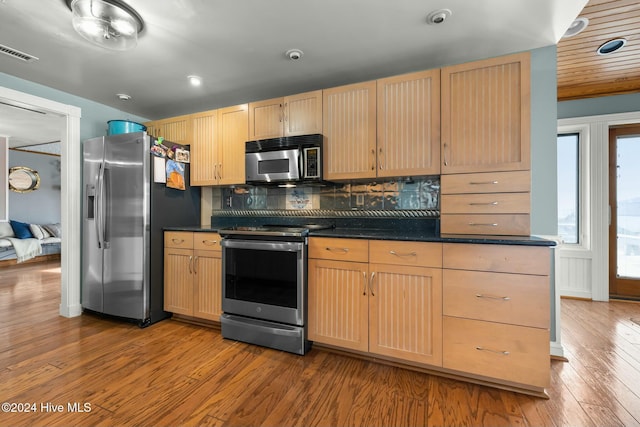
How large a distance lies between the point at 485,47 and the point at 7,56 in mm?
3807

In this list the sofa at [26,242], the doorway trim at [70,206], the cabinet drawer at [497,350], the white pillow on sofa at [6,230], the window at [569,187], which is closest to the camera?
the cabinet drawer at [497,350]

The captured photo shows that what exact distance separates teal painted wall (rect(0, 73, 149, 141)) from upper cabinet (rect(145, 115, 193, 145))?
1.74 feet

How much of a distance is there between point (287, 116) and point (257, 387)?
2.20 meters

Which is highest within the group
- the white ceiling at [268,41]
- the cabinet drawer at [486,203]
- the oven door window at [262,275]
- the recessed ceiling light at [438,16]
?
the white ceiling at [268,41]

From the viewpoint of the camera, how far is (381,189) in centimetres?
267

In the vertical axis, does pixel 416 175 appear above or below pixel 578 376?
above

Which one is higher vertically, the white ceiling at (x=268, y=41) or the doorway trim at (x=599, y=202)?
the white ceiling at (x=268, y=41)

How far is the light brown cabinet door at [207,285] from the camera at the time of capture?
268 cm

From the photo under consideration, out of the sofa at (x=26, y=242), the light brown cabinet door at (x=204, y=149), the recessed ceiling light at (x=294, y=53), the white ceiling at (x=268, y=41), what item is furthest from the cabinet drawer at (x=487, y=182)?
the sofa at (x=26, y=242)

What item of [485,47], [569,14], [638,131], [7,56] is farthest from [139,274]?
[638,131]

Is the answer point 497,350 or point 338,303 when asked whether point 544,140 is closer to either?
point 497,350

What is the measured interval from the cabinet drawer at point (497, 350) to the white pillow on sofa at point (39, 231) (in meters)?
8.11

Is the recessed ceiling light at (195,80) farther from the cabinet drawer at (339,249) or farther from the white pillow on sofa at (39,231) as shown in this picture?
the white pillow on sofa at (39,231)

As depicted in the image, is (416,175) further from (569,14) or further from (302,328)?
(302,328)
